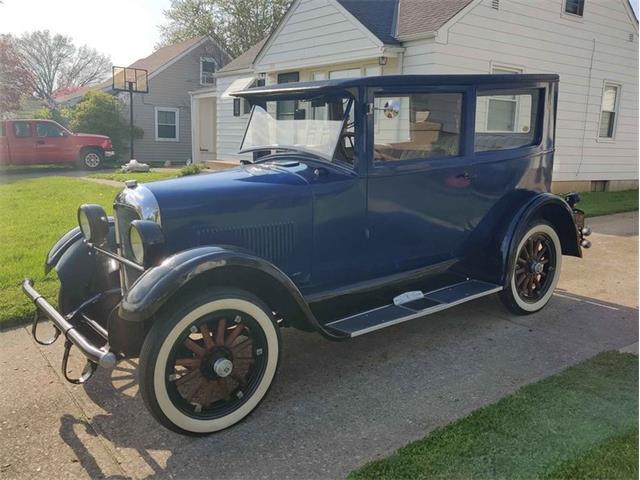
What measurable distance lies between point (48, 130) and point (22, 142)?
0.87 meters

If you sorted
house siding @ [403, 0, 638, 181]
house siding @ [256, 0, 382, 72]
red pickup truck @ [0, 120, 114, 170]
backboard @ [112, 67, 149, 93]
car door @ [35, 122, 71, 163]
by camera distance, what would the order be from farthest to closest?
backboard @ [112, 67, 149, 93] < car door @ [35, 122, 71, 163] < red pickup truck @ [0, 120, 114, 170] < house siding @ [256, 0, 382, 72] < house siding @ [403, 0, 638, 181]

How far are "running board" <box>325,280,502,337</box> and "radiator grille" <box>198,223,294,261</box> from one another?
0.57 meters

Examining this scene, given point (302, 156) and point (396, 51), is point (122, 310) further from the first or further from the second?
point (396, 51)

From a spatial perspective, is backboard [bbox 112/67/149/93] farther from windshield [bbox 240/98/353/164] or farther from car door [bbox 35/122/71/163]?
windshield [bbox 240/98/353/164]

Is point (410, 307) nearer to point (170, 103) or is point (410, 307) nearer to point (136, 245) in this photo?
point (136, 245)

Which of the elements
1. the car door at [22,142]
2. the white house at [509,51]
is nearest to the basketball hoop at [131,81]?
the car door at [22,142]

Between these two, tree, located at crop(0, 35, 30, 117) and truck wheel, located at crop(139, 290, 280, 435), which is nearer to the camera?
truck wheel, located at crop(139, 290, 280, 435)

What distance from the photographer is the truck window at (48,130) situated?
56.7 feet

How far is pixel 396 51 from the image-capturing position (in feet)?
31.6

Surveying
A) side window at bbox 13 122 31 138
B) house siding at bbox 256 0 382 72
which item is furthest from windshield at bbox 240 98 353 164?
side window at bbox 13 122 31 138

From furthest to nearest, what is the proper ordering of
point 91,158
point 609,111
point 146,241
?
point 91,158, point 609,111, point 146,241

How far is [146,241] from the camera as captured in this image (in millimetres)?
2775

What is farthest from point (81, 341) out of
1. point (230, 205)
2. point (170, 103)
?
point (170, 103)

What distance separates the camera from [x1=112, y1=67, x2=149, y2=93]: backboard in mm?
21469
